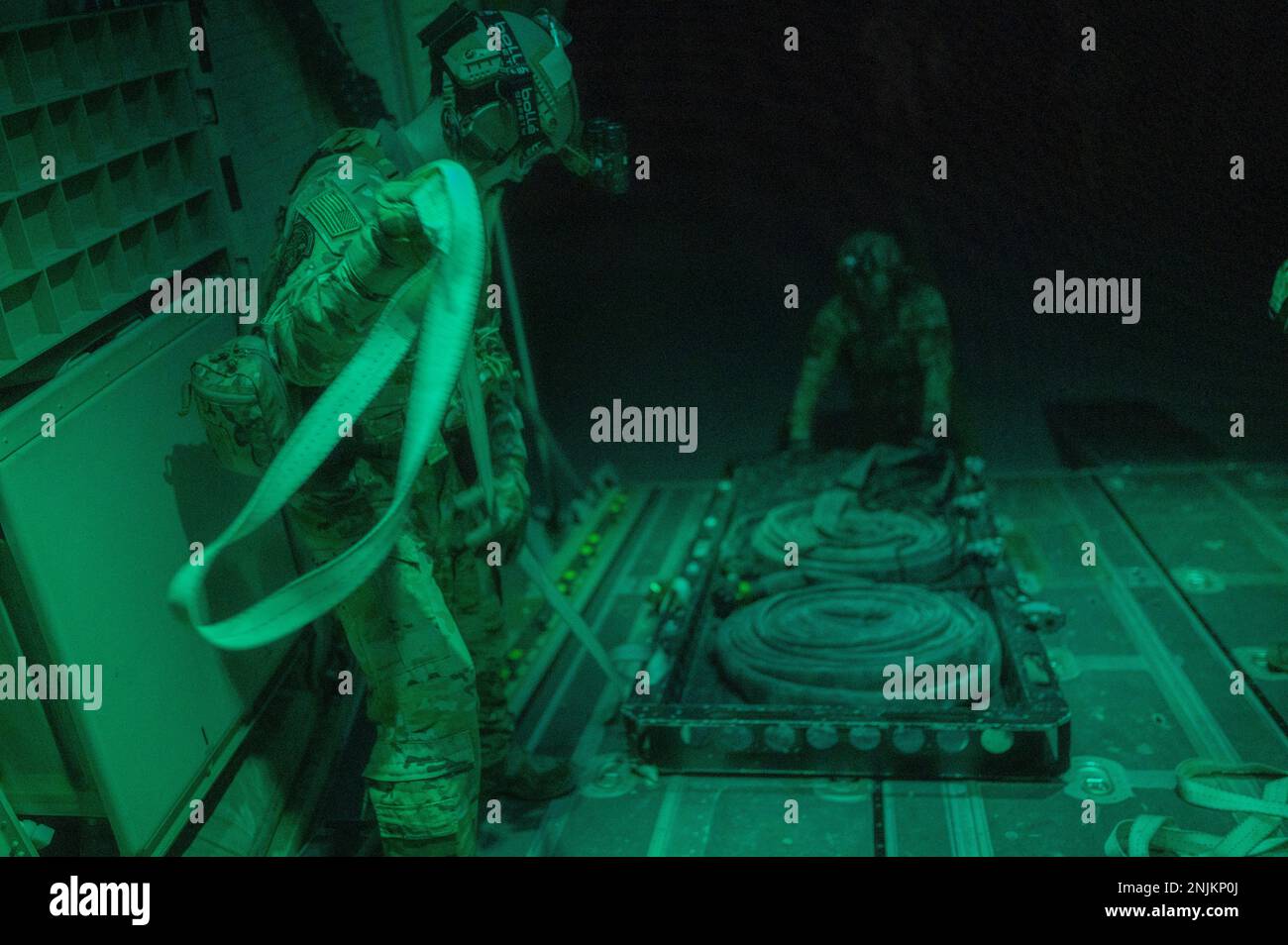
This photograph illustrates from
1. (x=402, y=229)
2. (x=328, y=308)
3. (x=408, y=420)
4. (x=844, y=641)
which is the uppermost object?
(x=402, y=229)

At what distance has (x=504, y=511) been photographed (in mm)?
3055

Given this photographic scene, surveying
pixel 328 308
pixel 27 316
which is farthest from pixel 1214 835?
pixel 27 316

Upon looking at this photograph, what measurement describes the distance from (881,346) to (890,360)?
0.08 metres

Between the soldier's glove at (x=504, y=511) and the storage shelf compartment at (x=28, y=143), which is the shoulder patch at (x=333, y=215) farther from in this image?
the soldier's glove at (x=504, y=511)

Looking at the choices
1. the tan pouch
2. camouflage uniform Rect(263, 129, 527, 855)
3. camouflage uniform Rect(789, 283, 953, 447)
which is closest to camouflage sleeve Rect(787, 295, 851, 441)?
camouflage uniform Rect(789, 283, 953, 447)

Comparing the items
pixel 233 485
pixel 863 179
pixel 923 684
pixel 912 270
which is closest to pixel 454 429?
pixel 233 485

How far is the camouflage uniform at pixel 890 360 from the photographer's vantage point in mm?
4812

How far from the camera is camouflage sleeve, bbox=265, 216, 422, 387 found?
2262 mm

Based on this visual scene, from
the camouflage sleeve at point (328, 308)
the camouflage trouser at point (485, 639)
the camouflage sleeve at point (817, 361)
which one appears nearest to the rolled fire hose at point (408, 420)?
the camouflage sleeve at point (328, 308)

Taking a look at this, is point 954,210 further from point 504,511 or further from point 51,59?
point 51,59

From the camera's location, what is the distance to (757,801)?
3.33 meters

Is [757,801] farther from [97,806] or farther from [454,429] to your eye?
[97,806]
